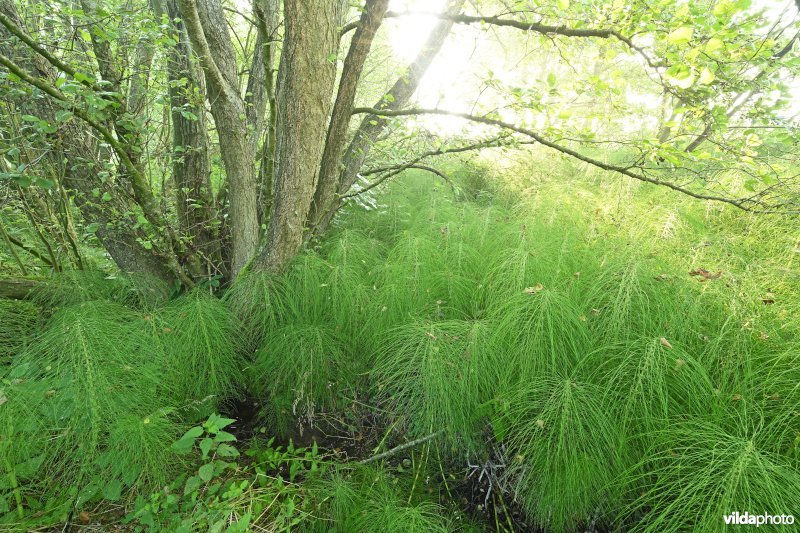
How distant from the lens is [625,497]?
4.42ft

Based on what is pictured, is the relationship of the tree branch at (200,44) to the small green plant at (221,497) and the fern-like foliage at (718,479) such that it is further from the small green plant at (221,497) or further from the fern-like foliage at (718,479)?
the fern-like foliage at (718,479)

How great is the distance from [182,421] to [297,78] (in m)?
1.98

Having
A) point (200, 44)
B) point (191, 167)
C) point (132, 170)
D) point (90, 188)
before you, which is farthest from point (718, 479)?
point (90, 188)

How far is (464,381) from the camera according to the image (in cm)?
167

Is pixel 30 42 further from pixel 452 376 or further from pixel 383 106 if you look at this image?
pixel 452 376

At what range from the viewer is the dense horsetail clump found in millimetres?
1290

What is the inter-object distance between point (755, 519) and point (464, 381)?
0.98m

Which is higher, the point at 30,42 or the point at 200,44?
the point at 200,44

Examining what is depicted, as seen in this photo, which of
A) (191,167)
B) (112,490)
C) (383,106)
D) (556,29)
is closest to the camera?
(112,490)

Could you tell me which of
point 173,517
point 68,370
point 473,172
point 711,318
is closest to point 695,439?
point 711,318

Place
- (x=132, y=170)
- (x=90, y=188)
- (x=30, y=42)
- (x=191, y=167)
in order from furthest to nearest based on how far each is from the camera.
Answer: (x=191, y=167) < (x=90, y=188) < (x=132, y=170) < (x=30, y=42)

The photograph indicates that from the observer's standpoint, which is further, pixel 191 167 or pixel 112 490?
pixel 191 167

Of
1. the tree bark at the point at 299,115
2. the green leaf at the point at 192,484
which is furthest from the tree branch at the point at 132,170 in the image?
the green leaf at the point at 192,484

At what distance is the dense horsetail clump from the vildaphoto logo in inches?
1.2
